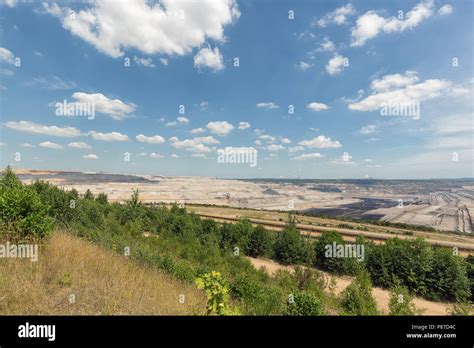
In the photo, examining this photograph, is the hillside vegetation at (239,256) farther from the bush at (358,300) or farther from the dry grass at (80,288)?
the dry grass at (80,288)

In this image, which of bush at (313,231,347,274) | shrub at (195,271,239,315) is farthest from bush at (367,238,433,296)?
shrub at (195,271,239,315)

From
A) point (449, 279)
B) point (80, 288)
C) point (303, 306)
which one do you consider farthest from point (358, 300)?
point (449, 279)

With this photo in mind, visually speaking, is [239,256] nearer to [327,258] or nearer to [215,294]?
[327,258]

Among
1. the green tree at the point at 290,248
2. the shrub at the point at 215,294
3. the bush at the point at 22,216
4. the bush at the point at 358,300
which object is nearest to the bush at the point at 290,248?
the green tree at the point at 290,248

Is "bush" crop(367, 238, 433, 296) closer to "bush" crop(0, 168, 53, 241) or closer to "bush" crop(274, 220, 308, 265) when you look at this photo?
"bush" crop(274, 220, 308, 265)

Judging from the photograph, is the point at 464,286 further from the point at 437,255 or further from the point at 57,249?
the point at 57,249

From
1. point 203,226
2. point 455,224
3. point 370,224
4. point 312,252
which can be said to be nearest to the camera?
point 312,252
